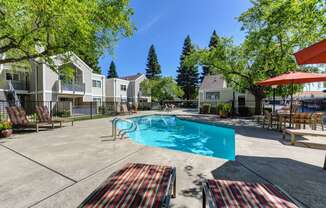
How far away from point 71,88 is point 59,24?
46.6ft

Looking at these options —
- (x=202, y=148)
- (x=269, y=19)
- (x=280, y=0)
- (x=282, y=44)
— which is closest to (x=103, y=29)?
(x=202, y=148)

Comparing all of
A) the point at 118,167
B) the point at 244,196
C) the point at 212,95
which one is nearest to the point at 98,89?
the point at 212,95

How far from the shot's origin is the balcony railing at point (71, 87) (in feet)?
57.0

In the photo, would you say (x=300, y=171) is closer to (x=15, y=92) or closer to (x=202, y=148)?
(x=202, y=148)

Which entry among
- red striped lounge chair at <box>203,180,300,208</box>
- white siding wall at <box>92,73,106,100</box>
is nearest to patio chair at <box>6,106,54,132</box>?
red striped lounge chair at <box>203,180,300,208</box>

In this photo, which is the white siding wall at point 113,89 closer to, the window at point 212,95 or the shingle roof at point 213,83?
the shingle roof at point 213,83

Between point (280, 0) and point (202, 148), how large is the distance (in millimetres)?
10913

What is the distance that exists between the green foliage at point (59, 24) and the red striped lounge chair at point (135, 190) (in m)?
6.19

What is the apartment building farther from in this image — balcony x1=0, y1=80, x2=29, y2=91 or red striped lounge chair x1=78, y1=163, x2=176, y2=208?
red striped lounge chair x1=78, y1=163, x2=176, y2=208

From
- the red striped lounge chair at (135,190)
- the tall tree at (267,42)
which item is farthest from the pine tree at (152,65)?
the red striped lounge chair at (135,190)

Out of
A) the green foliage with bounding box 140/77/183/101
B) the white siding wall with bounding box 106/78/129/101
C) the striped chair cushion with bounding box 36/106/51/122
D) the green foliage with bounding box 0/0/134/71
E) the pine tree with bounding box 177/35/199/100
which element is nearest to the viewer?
the green foliage with bounding box 0/0/134/71

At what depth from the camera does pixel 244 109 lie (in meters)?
16.0

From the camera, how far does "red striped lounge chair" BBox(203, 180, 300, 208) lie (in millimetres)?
1544

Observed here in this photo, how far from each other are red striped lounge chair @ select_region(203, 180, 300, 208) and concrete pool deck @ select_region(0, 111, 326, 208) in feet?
1.90
